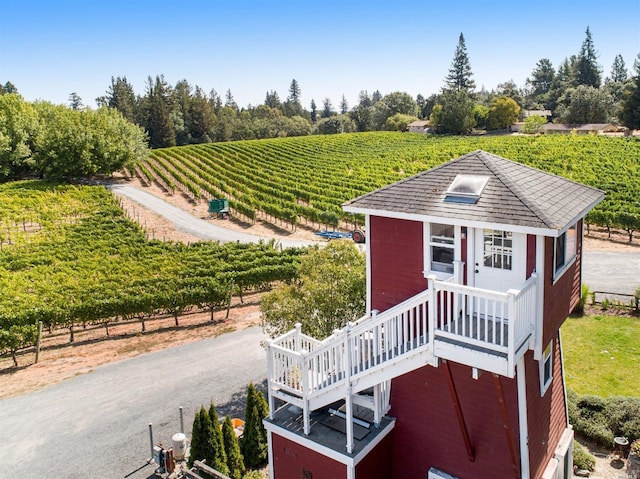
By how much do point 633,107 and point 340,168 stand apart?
145ft

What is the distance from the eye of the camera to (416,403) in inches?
380

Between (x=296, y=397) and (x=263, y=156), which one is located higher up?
(x=263, y=156)

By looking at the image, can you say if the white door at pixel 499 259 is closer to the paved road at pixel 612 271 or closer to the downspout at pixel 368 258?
the downspout at pixel 368 258

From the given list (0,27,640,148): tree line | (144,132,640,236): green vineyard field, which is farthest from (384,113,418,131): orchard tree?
(144,132,640,236): green vineyard field

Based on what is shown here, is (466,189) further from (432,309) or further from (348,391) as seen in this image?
(348,391)

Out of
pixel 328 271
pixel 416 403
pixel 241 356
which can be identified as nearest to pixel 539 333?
pixel 416 403

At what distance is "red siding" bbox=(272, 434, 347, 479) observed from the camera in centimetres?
925

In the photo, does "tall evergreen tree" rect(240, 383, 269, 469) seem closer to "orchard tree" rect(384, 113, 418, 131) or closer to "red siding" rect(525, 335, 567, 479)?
"red siding" rect(525, 335, 567, 479)

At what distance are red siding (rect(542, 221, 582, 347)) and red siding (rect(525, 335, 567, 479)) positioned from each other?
67cm

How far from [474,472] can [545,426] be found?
1.86 m

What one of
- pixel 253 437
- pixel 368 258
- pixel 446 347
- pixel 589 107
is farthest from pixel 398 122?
pixel 446 347

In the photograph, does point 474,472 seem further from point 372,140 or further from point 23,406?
point 372,140

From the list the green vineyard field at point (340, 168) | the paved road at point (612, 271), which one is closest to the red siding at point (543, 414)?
the paved road at point (612, 271)

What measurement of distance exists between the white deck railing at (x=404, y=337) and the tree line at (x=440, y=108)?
77182 mm
